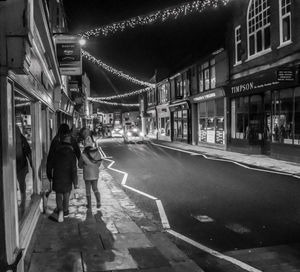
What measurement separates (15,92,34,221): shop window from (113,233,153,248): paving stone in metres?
1.53

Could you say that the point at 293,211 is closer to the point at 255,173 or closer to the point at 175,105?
the point at 255,173

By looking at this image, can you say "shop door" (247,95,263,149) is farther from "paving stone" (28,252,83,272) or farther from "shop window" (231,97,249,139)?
"paving stone" (28,252,83,272)

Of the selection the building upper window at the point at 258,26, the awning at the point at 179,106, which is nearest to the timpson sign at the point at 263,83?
the building upper window at the point at 258,26

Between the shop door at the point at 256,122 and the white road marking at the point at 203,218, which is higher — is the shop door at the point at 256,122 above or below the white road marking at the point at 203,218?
above

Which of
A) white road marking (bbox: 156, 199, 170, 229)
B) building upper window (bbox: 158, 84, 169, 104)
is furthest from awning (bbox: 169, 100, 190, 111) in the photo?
white road marking (bbox: 156, 199, 170, 229)

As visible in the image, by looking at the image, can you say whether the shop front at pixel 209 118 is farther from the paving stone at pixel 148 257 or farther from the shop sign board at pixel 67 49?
the paving stone at pixel 148 257

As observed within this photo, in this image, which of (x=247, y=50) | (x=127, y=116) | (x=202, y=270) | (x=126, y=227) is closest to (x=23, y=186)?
(x=126, y=227)

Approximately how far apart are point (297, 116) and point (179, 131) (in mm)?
21621

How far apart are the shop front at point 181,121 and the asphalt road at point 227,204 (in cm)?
1902

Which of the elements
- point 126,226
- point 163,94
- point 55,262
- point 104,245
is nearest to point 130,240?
point 104,245

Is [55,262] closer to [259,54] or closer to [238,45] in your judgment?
[259,54]

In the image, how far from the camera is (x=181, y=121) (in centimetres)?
3722

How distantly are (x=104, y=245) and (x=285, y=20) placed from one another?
1600 cm

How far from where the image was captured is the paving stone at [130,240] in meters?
5.90
